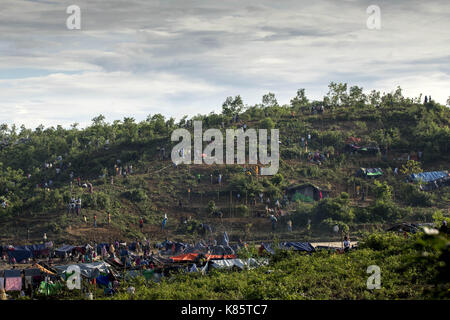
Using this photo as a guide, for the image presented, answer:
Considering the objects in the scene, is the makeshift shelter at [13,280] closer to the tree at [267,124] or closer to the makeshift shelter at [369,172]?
the makeshift shelter at [369,172]

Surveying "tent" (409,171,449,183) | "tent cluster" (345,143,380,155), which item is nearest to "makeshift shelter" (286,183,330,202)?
"tent" (409,171,449,183)

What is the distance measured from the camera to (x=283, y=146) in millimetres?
47906

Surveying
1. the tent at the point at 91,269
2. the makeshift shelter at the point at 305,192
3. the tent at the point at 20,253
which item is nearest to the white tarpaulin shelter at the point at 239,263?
the tent at the point at 91,269

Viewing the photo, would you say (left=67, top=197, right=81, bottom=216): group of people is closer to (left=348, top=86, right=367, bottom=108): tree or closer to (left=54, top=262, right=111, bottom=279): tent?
(left=54, top=262, right=111, bottom=279): tent

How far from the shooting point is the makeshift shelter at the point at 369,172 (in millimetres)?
42875

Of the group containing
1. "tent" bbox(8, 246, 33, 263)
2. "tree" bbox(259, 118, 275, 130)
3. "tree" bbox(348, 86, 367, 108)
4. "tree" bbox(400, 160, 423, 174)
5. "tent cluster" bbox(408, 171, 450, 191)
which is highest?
"tree" bbox(348, 86, 367, 108)

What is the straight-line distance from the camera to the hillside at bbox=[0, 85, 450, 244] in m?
35.8

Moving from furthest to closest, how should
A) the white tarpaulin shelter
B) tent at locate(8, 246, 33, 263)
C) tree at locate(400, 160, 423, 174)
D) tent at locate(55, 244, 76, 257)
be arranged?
tree at locate(400, 160, 423, 174) → tent at locate(55, 244, 76, 257) → tent at locate(8, 246, 33, 263) → the white tarpaulin shelter

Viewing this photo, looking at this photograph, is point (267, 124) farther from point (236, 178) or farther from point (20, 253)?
point (20, 253)

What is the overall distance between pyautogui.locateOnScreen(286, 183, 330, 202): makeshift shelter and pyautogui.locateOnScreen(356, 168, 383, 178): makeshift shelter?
16.4 ft

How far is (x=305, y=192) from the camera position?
3984 centimetres

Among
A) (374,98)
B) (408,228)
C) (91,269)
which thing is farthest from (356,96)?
(91,269)

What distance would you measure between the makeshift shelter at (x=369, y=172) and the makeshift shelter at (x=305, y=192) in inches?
197

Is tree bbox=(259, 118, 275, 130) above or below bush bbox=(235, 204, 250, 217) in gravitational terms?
above
